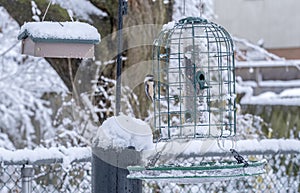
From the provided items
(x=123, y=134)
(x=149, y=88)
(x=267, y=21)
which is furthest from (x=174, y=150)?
(x=267, y=21)

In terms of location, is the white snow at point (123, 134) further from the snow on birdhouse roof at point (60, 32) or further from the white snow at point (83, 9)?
the white snow at point (83, 9)

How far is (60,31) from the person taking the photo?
2828mm

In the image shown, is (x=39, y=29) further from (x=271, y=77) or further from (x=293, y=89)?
(x=271, y=77)

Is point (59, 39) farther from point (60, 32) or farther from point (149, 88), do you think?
point (149, 88)

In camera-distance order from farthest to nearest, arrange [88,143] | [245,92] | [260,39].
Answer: [260,39] < [245,92] < [88,143]

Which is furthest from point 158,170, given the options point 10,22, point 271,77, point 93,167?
point 271,77

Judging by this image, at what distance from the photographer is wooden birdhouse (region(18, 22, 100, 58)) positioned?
2.79 metres

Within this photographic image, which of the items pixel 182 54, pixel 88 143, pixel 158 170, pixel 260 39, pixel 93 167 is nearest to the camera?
pixel 158 170

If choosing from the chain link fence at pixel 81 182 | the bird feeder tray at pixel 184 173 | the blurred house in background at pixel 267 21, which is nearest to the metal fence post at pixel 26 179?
the chain link fence at pixel 81 182

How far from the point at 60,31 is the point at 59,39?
4 cm

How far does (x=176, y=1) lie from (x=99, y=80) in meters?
1.04

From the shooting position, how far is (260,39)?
12.6m

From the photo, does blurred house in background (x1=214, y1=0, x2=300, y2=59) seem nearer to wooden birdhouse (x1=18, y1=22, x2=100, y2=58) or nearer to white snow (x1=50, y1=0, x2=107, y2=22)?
white snow (x1=50, y1=0, x2=107, y2=22)

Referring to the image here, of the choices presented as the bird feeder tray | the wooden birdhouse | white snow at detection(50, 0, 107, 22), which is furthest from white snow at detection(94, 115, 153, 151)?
white snow at detection(50, 0, 107, 22)
